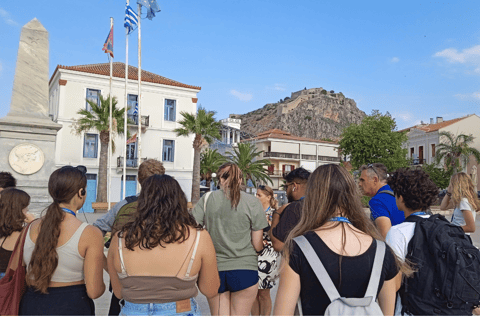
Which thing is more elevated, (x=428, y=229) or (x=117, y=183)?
(x=428, y=229)

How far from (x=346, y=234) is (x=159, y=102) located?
35704 millimetres

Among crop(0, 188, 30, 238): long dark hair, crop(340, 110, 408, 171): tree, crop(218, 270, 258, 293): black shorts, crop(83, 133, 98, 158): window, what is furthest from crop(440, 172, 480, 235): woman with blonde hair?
crop(340, 110, 408, 171): tree

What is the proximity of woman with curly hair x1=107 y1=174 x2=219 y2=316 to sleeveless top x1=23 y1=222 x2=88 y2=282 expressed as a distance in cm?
30

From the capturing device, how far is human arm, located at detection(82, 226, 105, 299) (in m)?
2.51

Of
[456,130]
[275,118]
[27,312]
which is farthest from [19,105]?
[275,118]

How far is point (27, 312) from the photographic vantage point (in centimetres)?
252

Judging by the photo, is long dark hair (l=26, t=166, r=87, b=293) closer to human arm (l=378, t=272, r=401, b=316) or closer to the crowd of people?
the crowd of people

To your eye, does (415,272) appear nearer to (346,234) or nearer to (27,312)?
(346,234)

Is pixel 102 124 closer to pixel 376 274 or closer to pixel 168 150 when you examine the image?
pixel 168 150

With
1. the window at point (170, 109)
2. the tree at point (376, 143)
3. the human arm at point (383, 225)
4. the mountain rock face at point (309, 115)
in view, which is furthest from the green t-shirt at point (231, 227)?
the mountain rock face at point (309, 115)

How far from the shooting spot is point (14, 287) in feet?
8.27

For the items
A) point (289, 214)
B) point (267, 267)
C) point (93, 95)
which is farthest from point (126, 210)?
point (93, 95)

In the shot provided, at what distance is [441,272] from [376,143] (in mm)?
40179

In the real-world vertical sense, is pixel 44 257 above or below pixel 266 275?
above
